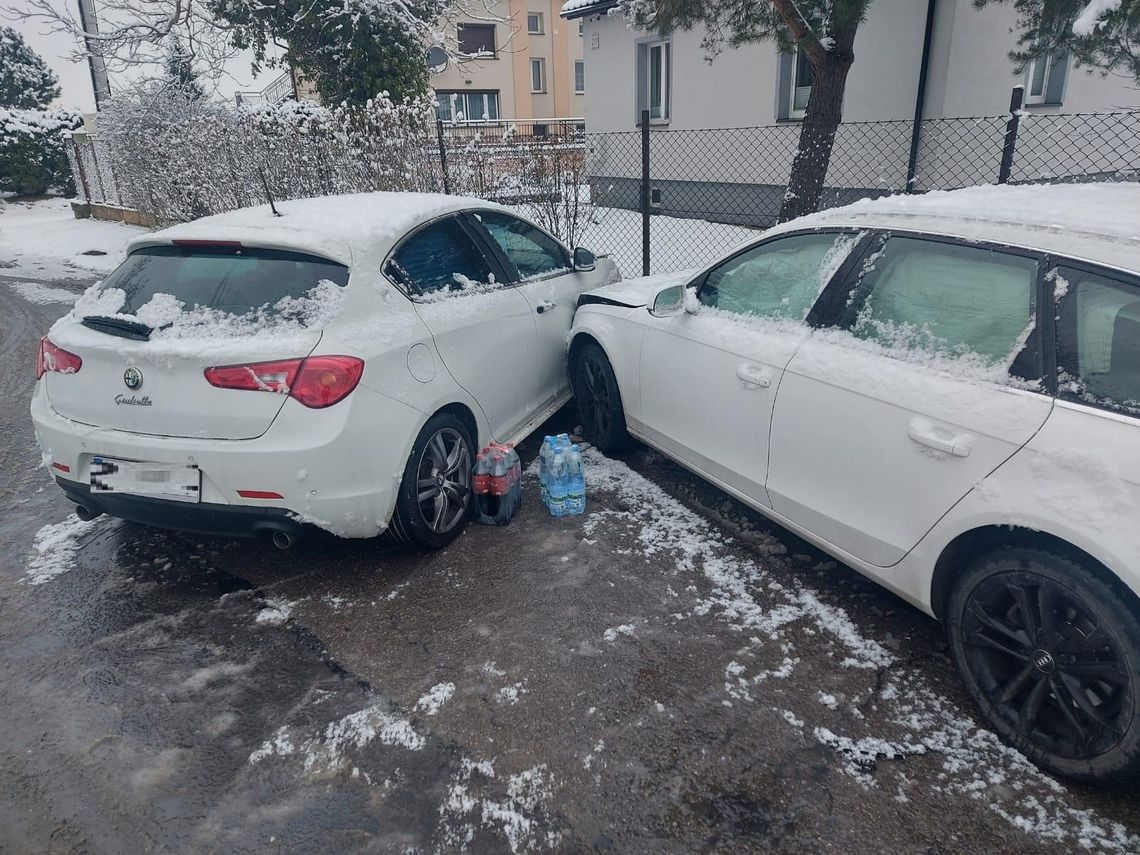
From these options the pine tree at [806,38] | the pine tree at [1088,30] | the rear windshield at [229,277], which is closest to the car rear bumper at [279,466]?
the rear windshield at [229,277]

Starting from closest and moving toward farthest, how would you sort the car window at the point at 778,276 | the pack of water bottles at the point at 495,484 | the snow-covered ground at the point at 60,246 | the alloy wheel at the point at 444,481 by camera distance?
the car window at the point at 778,276, the alloy wheel at the point at 444,481, the pack of water bottles at the point at 495,484, the snow-covered ground at the point at 60,246

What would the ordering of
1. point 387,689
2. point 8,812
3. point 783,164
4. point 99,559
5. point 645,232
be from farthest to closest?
point 783,164
point 645,232
point 99,559
point 387,689
point 8,812

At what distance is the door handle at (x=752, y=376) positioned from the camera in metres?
3.21

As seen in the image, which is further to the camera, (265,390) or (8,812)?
(265,390)

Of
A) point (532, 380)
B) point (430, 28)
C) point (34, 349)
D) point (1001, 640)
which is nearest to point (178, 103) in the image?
point (430, 28)

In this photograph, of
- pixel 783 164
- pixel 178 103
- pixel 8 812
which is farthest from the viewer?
pixel 178 103

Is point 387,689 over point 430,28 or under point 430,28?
under

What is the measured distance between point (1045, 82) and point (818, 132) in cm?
414

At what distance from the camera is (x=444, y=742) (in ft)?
8.25

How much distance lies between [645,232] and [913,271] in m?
4.83

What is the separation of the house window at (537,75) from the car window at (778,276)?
35461 millimetres

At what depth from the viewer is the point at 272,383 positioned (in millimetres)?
3027

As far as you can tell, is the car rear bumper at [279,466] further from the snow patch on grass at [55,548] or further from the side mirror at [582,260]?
the side mirror at [582,260]

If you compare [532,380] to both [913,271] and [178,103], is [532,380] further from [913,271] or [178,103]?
[178,103]
